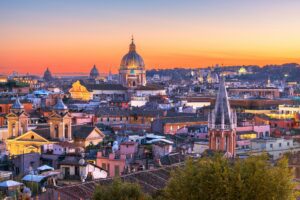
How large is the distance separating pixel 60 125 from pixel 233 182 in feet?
76.3

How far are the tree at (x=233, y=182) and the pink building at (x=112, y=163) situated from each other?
11240mm

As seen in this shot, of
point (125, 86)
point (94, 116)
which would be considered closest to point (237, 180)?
point (94, 116)

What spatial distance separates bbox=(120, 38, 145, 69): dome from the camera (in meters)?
114

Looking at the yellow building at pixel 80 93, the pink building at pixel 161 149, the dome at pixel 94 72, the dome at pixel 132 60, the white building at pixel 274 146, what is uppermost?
the dome at pixel 132 60

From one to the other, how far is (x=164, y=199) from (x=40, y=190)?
679 cm

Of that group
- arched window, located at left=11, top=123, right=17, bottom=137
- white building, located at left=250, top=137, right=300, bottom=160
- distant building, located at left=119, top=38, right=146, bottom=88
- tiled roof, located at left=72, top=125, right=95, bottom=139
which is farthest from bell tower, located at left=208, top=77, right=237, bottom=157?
distant building, located at left=119, top=38, right=146, bottom=88

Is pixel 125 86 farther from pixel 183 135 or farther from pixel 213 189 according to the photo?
pixel 213 189

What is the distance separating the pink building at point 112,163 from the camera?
2581cm

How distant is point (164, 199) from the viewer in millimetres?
15195

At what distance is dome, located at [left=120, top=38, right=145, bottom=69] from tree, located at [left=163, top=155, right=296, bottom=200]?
98931mm

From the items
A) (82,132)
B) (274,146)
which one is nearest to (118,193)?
(82,132)

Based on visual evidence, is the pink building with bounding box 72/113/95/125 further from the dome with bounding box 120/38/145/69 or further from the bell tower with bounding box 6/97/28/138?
Result: the dome with bounding box 120/38/145/69

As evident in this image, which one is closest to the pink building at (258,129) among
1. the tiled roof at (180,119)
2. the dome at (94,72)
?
the tiled roof at (180,119)

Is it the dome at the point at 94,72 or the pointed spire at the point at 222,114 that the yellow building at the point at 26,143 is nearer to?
the pointed spire at the point at 222,114
